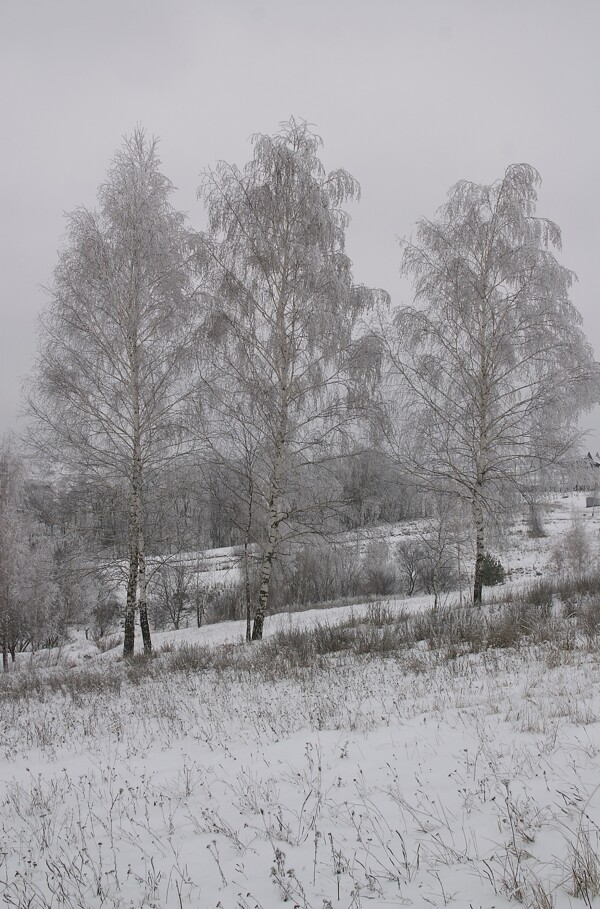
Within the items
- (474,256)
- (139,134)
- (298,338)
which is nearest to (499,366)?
(474,256)

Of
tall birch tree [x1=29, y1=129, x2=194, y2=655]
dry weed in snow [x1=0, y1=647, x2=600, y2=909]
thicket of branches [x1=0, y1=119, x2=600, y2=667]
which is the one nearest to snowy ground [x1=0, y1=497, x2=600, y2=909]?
dry weed in snow [x1=0, y1=647, x2=600, y2=909]

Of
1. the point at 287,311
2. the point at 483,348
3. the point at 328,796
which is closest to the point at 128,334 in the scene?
the point at 287,311

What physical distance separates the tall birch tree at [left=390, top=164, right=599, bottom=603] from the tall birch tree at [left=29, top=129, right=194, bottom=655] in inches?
212

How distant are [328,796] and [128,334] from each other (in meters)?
10.5

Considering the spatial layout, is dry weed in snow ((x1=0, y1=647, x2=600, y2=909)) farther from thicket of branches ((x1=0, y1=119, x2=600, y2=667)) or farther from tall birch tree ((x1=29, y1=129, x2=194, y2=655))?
tall birch tree ((x1=29, y1=129, x2=194, y2=655))

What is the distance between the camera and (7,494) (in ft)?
64.8

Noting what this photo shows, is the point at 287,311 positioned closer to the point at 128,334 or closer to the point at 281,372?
the point at 281,372

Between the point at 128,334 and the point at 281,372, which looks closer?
the point at 281,372

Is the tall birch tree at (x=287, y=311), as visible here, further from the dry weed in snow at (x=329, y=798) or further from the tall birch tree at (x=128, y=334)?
the dry weed in snow at (x=329, y=798)

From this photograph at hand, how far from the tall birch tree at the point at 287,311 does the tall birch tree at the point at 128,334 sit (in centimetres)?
118

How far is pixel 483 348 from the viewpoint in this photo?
1206cm

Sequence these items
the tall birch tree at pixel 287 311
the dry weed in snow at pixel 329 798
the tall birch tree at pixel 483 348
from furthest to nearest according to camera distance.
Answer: the tall birch tree at pixel 483 348 → the tall birch tree at pixel 287 311 → the dry weed in snow at pixel 329 798

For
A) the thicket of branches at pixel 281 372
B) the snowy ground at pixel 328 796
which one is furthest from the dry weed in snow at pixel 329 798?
the thicket of branches at pixel 281 372

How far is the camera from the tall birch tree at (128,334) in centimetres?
1116
